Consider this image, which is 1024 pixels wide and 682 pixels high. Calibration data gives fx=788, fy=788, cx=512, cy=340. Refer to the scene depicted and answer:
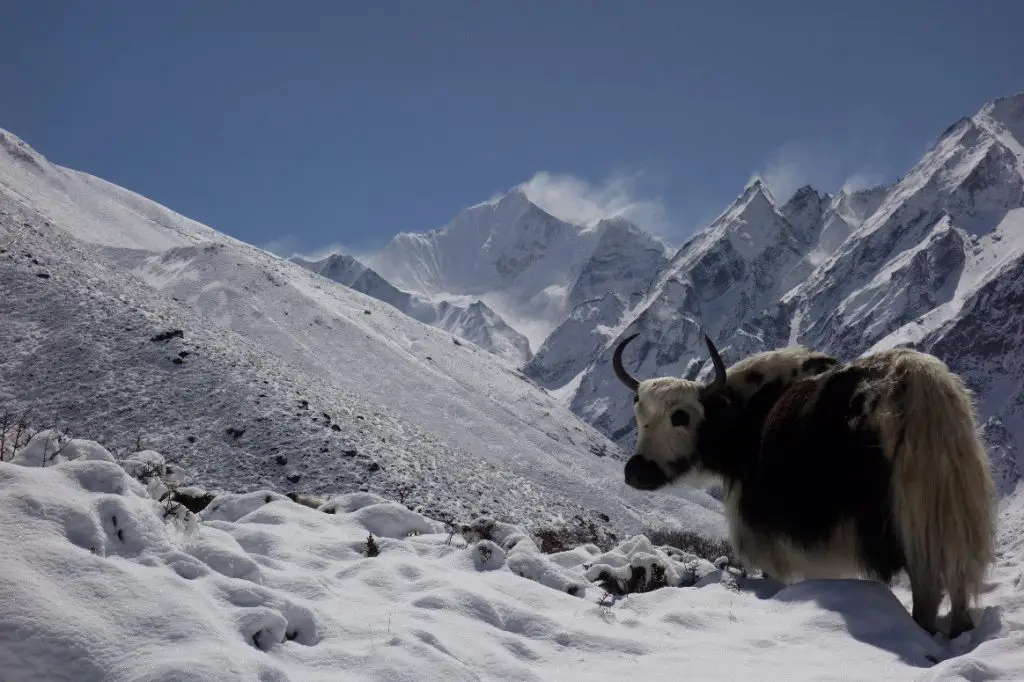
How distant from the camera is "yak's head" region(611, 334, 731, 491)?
24.5 feet

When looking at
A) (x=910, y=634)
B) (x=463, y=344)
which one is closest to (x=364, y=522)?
(x=910, y=634)

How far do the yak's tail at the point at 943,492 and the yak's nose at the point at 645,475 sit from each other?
8.40ft

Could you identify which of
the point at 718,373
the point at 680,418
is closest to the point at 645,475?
the point at 680,418

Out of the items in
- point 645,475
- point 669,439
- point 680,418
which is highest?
point 680,418

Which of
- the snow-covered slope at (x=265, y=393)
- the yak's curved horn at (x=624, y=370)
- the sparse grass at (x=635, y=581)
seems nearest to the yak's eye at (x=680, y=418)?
the yak's curved horn at (x=624, y=370)

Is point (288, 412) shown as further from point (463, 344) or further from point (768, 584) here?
point (463, 344)

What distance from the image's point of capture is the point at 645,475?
24.4 ft

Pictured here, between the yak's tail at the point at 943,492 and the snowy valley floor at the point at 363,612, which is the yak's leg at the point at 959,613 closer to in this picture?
the yak's tail at the point at 943,492

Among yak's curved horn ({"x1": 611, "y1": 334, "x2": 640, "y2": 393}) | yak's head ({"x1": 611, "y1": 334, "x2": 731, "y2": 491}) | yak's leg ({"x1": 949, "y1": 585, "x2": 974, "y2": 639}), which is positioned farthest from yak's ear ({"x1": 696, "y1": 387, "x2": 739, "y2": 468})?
yak's leg ({"x1": 949, "y1": 585, "x2": 974, "y2": 639})

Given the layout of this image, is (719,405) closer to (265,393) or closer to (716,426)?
(716,426)

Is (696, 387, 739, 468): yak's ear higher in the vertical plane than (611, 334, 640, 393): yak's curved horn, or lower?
lower

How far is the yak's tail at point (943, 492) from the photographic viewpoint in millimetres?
5008

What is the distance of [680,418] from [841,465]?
2.07m

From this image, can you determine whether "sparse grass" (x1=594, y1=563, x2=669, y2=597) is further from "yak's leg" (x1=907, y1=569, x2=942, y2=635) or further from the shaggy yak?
"yak's leg" (x1=907, y1=569, x2=942, y2=635)
